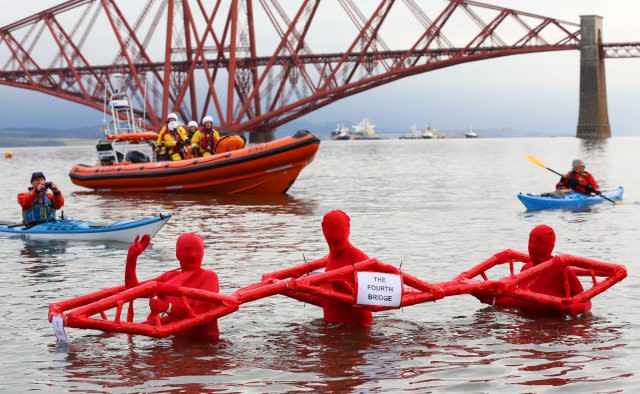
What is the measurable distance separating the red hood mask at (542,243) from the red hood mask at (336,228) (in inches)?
75.7

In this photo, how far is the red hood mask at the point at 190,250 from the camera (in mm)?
7926

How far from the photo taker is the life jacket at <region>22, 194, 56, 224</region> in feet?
51.6

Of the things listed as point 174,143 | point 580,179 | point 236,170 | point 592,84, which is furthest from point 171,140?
point 592,84

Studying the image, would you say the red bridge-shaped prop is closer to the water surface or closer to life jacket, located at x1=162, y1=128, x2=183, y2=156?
the water surface

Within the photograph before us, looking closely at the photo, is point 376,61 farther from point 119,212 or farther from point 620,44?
point 119,212

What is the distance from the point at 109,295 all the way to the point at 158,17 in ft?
231

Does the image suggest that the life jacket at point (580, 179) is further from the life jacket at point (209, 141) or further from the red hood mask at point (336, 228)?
the red hood mask at point (336, 228)

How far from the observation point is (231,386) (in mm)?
7035

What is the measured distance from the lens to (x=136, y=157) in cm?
2977

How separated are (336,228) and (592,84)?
Result: 97.7 metres

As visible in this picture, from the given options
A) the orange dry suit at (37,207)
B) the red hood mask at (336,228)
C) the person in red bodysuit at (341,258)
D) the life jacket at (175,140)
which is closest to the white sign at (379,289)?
the person in red bodysuit at (341,258)

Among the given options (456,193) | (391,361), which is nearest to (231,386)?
(391,361)

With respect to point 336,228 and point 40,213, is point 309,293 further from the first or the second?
point 40,213

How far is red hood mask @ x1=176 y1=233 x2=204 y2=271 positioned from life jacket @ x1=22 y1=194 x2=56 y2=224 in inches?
328
